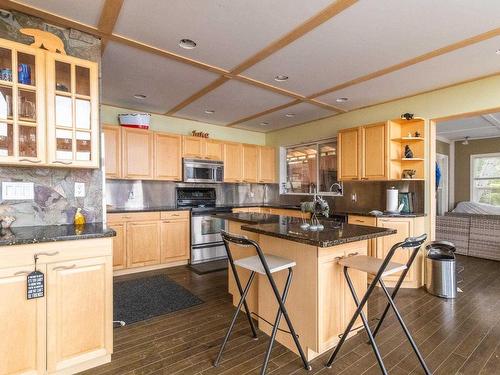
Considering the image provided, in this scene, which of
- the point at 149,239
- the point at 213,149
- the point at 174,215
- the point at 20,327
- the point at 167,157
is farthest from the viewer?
the point at 213,149

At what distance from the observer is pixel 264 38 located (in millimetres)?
2412

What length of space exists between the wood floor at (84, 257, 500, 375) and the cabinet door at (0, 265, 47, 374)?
40cm

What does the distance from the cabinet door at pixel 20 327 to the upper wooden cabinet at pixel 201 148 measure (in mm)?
3391

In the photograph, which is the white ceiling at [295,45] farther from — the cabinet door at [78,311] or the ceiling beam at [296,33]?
the cabinet door at [78,311]

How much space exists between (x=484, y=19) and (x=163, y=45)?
263cm

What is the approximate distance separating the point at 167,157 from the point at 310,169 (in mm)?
2856

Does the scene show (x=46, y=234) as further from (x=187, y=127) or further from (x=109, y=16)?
(x=187, y=127)

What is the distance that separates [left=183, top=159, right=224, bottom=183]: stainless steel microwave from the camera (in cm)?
493

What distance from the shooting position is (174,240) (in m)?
4.52

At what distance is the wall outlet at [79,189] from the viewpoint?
2.41m

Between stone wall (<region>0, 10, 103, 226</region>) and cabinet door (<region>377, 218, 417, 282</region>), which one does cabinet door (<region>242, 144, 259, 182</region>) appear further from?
stone wall (<region>0, 10, 103, 226</region>)

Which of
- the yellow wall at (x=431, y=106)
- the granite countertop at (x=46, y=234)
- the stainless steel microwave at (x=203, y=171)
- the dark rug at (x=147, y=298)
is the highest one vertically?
the yellow wall at (x=431, y=106)

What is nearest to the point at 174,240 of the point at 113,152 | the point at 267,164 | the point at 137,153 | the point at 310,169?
the point at 137,153

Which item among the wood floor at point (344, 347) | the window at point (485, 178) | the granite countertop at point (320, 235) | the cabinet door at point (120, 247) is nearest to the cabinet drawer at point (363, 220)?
the wood floor at point (344, 347)
